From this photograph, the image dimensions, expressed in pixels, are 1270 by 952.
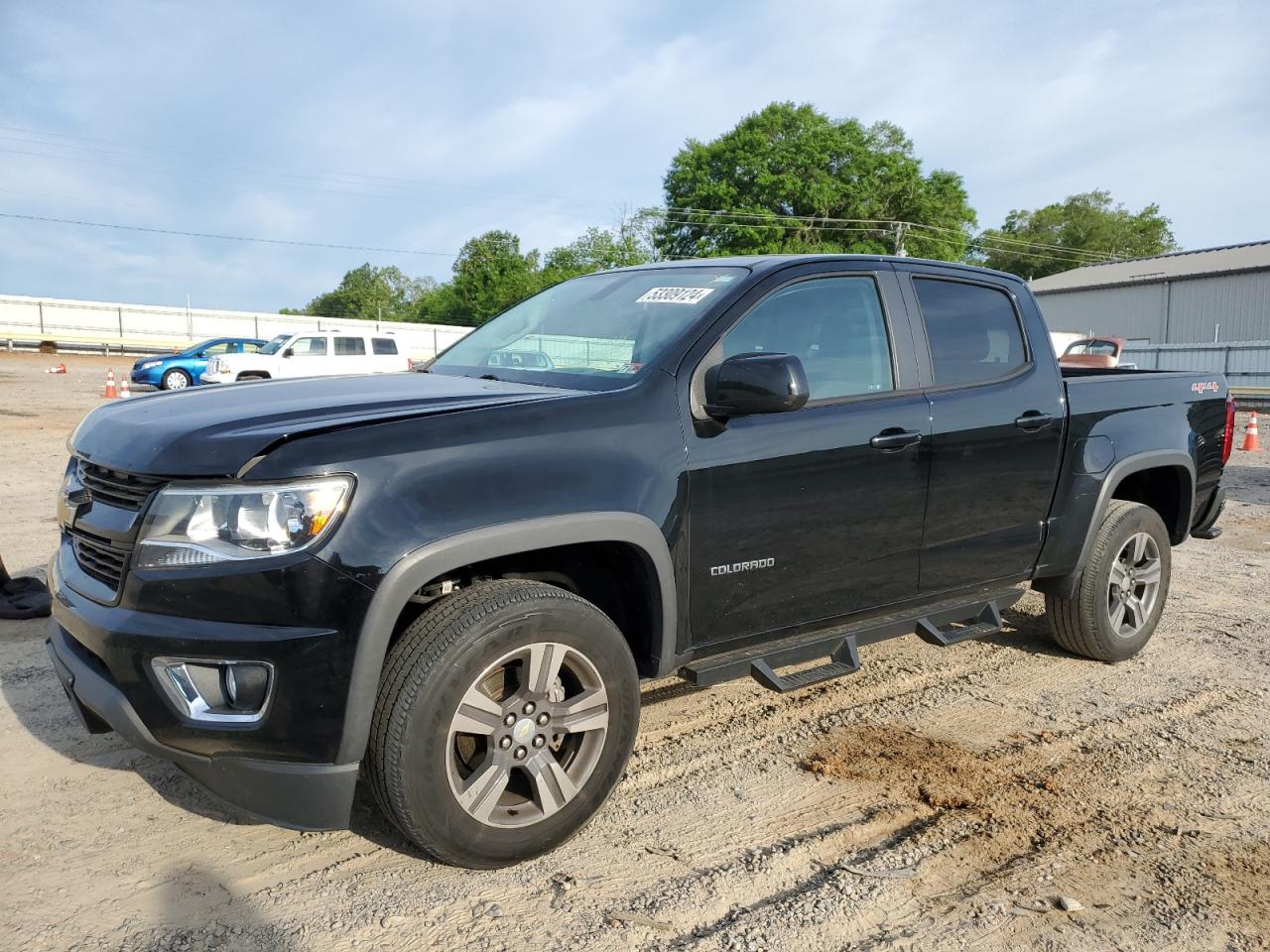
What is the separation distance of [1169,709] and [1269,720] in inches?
14.5

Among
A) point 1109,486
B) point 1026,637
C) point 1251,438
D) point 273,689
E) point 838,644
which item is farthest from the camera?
point 1251,438

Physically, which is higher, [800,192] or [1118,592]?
[800,192]

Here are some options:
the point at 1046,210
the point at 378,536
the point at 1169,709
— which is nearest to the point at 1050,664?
the point at 1169,709

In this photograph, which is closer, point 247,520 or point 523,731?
point 247,520

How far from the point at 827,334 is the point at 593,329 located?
906mm

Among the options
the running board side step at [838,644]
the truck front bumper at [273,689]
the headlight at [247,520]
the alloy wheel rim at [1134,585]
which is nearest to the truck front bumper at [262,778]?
the truck front bumper at [273,689]

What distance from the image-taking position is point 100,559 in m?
2.75

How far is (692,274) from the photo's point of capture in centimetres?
377

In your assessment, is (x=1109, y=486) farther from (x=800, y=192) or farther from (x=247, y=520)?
(x=800, y=192)

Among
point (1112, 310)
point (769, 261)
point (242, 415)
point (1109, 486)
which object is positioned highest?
point (1112, 310)

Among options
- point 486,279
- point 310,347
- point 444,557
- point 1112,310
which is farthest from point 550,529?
point 486,279

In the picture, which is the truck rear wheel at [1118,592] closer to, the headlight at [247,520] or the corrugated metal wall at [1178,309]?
the headlight at [247,520]

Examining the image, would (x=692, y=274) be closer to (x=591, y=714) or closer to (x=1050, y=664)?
(x=591, y=714)

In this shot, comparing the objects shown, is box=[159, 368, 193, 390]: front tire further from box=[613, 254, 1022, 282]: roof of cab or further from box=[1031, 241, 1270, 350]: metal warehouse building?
box=[1031, 241, 1270, 350]: metal warehouse building
